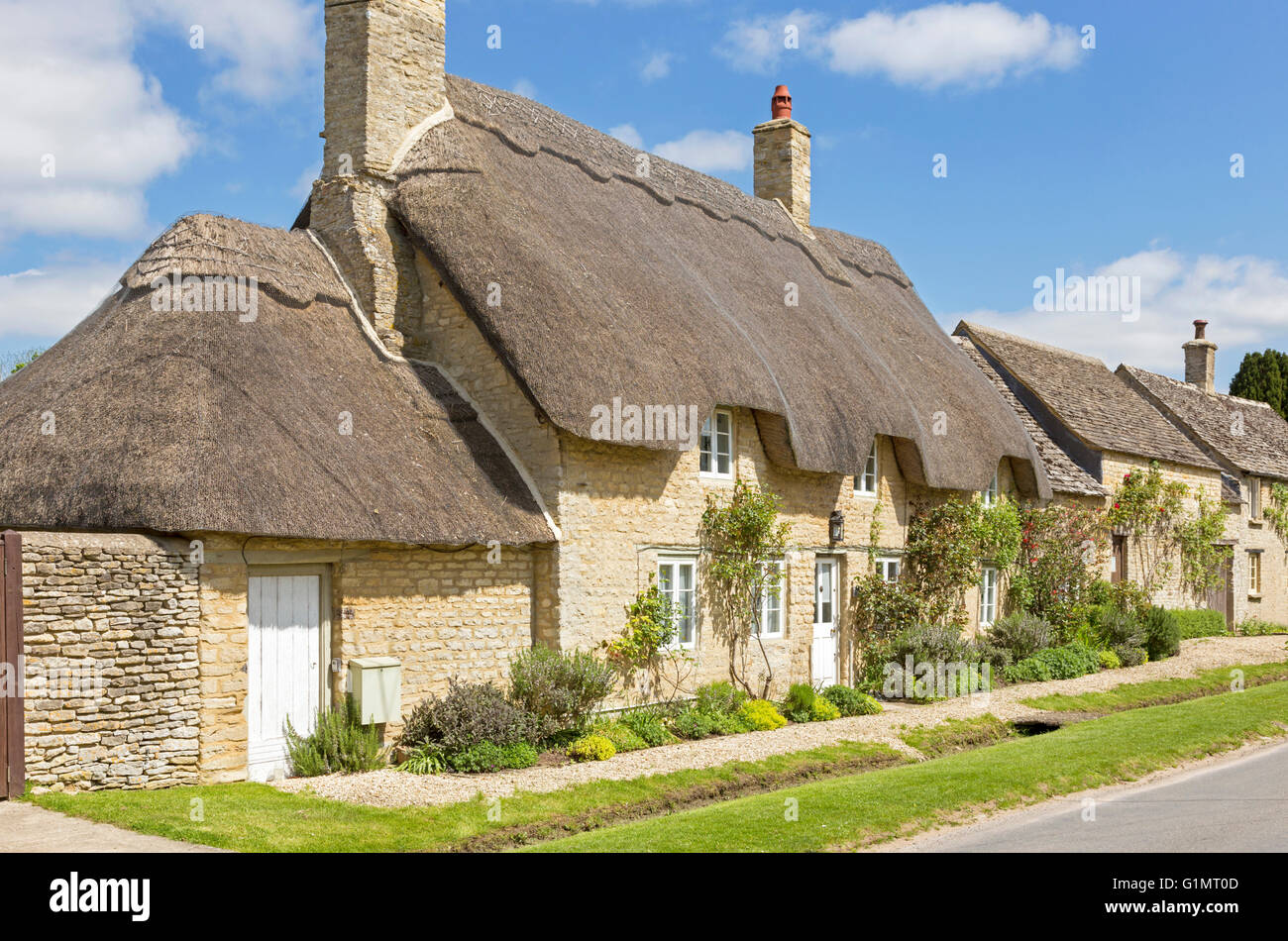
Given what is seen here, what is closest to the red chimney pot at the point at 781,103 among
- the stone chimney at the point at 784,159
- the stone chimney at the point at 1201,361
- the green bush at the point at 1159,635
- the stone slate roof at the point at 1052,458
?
the stone chimney at the point at 784,159

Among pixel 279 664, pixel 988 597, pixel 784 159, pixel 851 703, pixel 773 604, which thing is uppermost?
pixel 784 159

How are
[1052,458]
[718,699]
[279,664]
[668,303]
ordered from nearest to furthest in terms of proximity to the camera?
[279,664], [718,699], [668,303], [1052,458]

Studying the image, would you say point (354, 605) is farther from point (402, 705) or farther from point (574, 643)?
point (574, 643)

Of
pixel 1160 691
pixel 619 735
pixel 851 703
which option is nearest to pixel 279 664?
pixel 619 735

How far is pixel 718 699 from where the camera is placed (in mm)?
14625

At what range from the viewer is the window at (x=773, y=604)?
51.6 ft

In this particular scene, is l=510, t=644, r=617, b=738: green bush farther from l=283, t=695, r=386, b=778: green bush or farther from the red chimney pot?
the red chimney pot

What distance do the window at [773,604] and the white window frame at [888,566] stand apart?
2420 mm

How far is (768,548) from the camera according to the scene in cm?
1563

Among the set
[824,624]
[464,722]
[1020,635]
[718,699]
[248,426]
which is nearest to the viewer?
[248,426]

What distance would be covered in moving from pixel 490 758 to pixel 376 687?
1.34 meters

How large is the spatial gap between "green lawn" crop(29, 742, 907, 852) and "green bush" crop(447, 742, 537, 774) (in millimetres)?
1078

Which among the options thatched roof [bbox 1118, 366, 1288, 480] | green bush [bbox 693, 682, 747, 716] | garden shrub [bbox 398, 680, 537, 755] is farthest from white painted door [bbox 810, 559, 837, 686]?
thatched roof [bbox 1118, 366, 1288, 480]

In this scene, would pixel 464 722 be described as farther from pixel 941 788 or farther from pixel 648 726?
pixel 941 788
